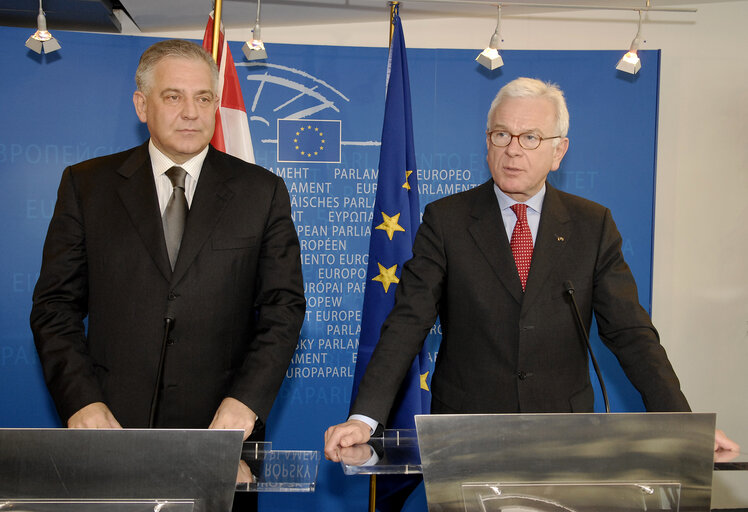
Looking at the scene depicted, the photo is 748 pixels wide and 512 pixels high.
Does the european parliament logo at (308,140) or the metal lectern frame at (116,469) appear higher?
the european parliament logo at (308,140)

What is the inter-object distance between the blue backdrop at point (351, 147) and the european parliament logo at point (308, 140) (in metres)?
0.01

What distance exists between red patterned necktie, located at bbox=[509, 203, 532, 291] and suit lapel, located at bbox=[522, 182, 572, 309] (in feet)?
0.12

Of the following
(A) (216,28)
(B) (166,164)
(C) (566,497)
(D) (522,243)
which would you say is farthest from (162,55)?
(C) (566,497)

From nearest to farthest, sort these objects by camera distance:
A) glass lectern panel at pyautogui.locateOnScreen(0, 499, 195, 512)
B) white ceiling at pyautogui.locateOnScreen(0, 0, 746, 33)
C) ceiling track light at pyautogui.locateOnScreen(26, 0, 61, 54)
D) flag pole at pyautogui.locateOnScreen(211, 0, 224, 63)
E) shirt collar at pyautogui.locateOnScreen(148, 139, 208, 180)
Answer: glass lectern panel at pyautogui.locateOnScreen(0, 499, 195, 512) → shirt collar at pyautogui.locateOnScreen(148, 139, 208, 180) → flag pole at pyautogui.locateOnScreen(211, 0, 224, 63) → ceiling track light at pyautogui.locateOnScreen(26, 0, 61, 54) → white ceiling at pyautogui.locateOnScreen(0, 0, 746, 33)

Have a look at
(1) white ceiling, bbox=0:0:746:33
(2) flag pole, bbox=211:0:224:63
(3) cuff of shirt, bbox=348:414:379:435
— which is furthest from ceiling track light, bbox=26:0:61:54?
(3) cuff of shirt, bbox=348:414:379:435

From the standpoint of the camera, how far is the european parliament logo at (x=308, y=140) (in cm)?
360

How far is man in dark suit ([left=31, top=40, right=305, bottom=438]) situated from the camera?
6.32 ft

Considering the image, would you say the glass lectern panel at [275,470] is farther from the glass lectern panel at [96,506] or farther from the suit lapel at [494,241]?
the suit lapel at [494,241]

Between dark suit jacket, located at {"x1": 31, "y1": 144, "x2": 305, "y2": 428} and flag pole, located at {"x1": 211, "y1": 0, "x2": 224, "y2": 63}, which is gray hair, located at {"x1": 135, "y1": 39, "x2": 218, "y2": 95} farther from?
flag pole, located at {"x1": 211, "y1": 0, "x2": 224, "y2": 63}

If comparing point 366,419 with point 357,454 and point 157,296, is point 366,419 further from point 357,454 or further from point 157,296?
point 157,296

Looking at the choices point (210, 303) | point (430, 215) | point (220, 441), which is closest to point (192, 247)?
point (210, 303)

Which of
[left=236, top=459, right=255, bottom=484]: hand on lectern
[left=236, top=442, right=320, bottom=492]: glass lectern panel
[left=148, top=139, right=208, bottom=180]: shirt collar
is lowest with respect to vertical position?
[left=236, top=442, right=320, bottom=492]: glass lectern panel

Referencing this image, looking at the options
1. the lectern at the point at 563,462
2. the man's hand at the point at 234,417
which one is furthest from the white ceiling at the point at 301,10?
the lectern at the point at 563,462

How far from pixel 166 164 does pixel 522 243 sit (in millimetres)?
1116
